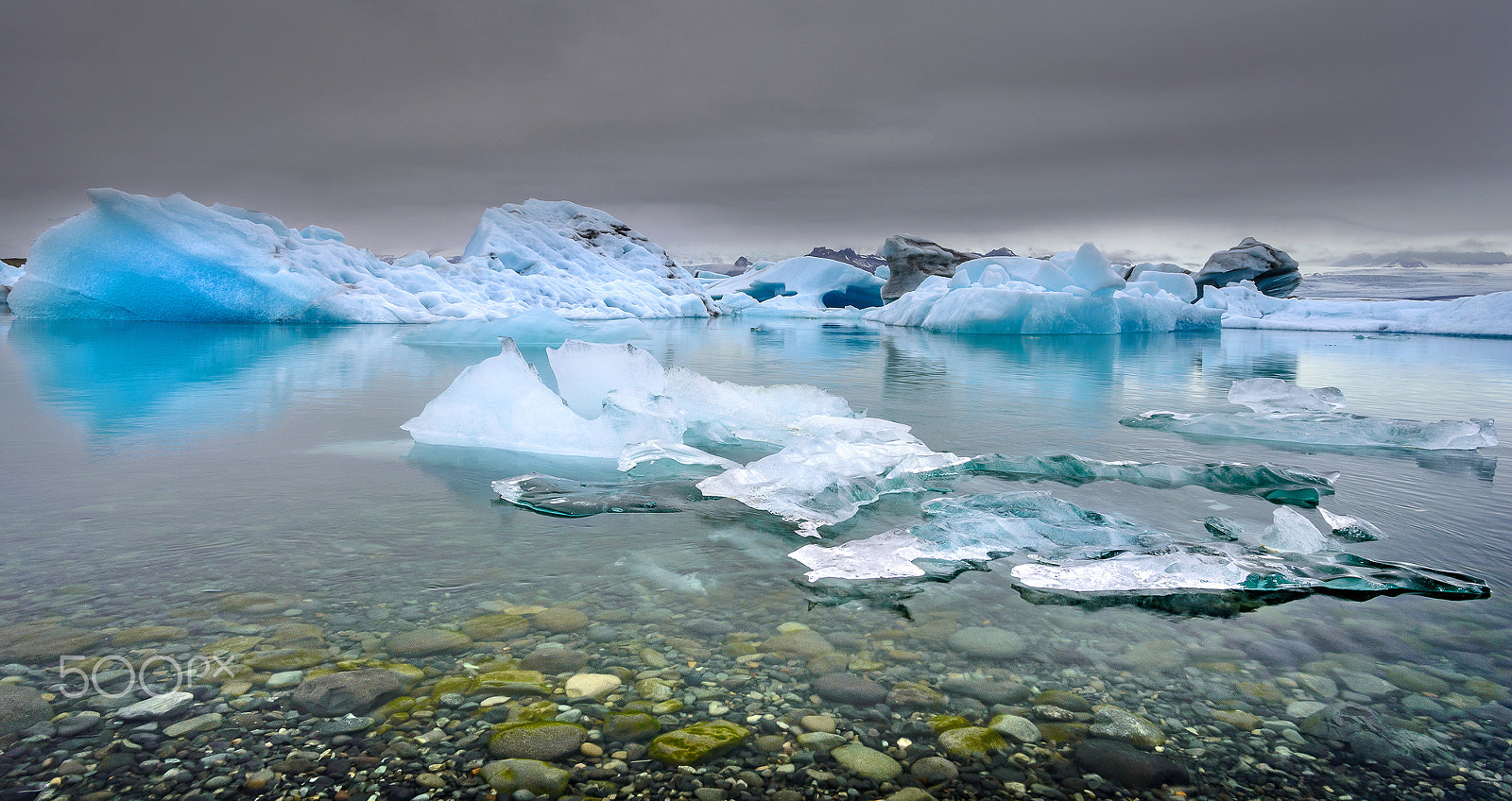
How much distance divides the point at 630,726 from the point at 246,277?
22.7m

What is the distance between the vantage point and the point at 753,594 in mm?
2320

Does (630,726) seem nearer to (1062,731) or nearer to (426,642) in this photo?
(426,642)

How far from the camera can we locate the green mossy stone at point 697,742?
1.48 m

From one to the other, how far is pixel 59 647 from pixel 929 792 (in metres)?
1.95

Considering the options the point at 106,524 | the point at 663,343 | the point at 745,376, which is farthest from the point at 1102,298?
the point at 106,524

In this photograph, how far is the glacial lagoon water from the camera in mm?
1599

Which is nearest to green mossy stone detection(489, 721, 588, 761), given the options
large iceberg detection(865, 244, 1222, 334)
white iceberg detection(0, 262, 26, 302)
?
large iceberg detection(865, 244, 1222, 334)

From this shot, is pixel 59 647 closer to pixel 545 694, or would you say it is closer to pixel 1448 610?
pixel 545 694

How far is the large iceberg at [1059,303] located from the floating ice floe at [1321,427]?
13.7 m

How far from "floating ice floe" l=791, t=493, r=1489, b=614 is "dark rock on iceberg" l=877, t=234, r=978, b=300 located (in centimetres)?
3682

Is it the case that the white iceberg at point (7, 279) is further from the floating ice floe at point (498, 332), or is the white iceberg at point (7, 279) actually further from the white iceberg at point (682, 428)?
the white iceberg at point (682, 428)

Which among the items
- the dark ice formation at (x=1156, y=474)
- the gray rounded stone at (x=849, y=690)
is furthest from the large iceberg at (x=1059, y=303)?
the gray rounded stone at (x=849, y=690)

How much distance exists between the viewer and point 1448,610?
7.39ft

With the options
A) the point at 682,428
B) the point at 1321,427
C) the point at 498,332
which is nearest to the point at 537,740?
the point at 682,428
